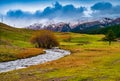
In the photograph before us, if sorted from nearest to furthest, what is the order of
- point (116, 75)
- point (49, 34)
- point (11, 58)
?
point (116, 75), point (11, 58), point (49, 34)

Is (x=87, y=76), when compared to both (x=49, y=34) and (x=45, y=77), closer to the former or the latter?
(x=45, y=77)

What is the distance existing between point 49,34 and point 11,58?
77.5 meters

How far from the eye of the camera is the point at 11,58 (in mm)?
89125

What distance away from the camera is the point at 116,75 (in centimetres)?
4591

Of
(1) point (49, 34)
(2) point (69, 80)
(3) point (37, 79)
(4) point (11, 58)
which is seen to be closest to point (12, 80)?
(3) point (37, 79)

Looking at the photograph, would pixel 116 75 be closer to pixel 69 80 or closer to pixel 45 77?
pixel 69 80

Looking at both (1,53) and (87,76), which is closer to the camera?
(87,76)

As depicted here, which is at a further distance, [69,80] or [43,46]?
[43,46]

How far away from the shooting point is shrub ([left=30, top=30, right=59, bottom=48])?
16538 centimetres

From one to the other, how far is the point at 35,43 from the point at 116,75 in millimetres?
126924

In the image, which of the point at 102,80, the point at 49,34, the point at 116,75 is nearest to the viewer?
the point at 102,80

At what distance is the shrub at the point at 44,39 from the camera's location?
543 feet

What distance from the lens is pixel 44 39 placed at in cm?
16600

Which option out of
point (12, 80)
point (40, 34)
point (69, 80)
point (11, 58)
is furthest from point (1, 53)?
point (40, 34)
